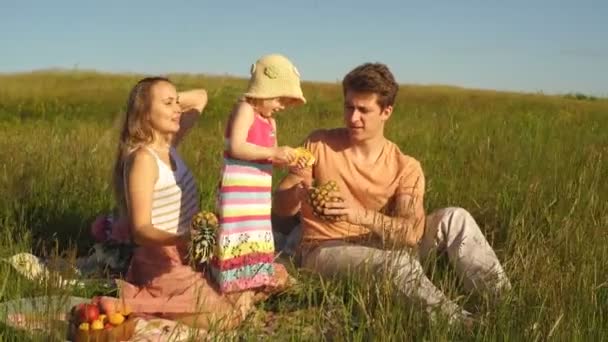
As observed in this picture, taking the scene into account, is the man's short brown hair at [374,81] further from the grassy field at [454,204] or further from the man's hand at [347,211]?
the grassy field at [454,204]

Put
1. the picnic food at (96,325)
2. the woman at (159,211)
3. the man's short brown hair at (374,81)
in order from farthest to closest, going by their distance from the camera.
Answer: the man's short brown hair at (374,81) < the woman at (159,211) < the picnic food at (96,325)

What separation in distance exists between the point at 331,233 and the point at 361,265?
679 mm

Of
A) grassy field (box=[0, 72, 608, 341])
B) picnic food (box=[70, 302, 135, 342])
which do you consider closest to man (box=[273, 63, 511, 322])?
grassy field (box=[0, 72, 608, 341])

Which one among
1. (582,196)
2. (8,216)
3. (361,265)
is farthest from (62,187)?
(582,196)

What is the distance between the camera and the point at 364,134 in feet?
15.9

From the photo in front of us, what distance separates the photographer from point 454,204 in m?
6.00

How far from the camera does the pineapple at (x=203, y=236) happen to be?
3818 millimetres

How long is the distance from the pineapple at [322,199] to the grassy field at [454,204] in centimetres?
35

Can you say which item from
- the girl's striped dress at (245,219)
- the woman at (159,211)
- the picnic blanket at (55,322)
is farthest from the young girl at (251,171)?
the picnic blanket at (55,322)

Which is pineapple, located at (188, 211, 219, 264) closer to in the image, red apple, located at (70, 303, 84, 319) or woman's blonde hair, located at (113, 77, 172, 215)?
red apple, located at (70, 303, 84, 319)

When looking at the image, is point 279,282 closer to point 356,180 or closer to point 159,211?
point 159,211

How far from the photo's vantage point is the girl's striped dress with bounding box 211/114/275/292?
4.19m

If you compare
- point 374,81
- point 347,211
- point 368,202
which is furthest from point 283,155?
point 368,202

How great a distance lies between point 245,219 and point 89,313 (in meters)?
0.91
